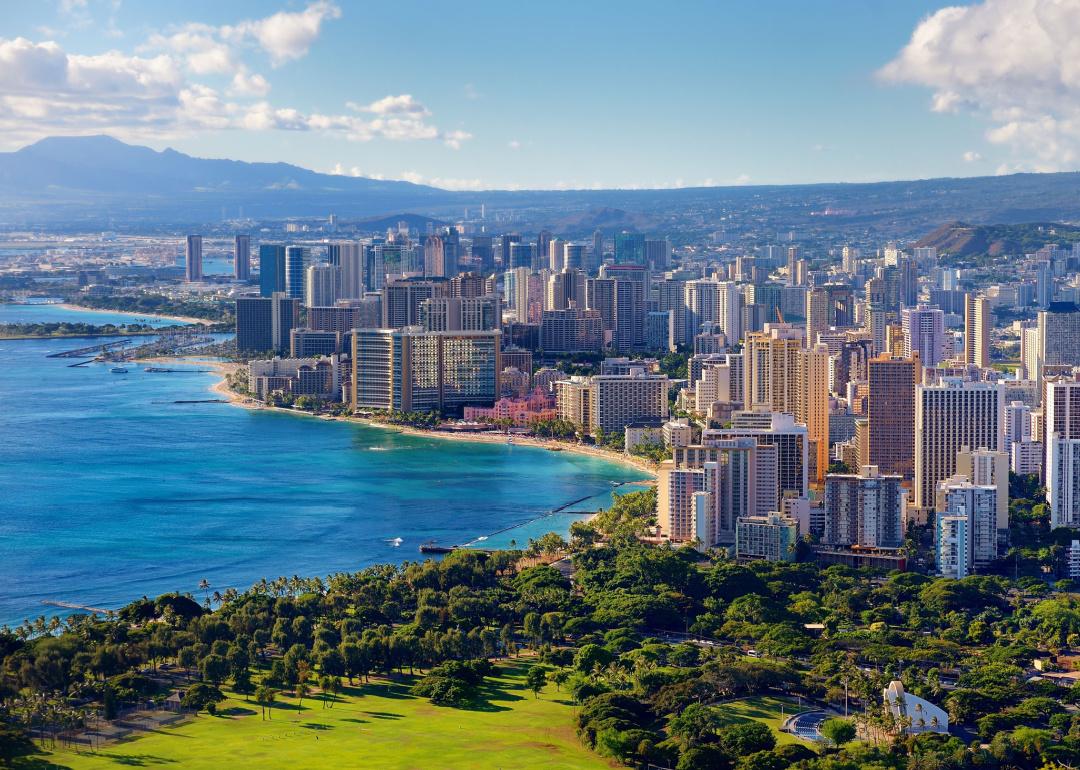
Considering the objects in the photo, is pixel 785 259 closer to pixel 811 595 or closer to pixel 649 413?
pixel 649 413

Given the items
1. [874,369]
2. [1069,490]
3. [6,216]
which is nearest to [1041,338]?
[874,369]

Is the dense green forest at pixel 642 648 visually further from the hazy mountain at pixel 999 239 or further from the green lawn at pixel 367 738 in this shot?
the hazy mountain at pixel 999 239

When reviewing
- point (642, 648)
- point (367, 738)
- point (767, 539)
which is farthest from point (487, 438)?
point (367, 738)

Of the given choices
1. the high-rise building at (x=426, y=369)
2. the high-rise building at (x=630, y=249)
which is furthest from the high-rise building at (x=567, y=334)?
the high-rise building at (x=630, y=249)

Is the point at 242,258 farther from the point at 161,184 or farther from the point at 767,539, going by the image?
the point at 161,184

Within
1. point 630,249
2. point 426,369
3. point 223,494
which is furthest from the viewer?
point 630,249
